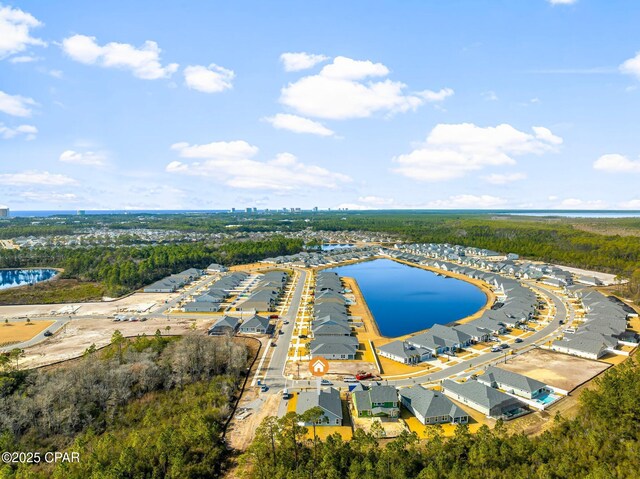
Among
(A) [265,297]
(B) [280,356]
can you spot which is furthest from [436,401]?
(A) [265,297]

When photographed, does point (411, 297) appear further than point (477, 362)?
Yes

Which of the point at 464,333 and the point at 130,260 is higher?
the point at 130,260

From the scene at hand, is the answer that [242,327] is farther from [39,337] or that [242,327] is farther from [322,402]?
[39,337]

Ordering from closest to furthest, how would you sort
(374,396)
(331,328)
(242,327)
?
(374,396), (331,328), (242,327)

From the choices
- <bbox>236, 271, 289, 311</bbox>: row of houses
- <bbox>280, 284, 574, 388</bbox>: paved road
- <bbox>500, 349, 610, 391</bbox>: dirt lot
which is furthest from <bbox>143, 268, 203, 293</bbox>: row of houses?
<bbox>500, 349, 610, 391</bbox>: dirt lot

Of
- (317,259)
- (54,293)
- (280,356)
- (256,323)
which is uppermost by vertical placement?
(317,259)

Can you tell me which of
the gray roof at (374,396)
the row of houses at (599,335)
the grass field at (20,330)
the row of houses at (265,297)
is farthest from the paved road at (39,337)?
the row of houses at (599,335)

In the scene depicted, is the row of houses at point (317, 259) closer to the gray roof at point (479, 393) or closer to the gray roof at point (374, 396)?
the gray roof at point (479, 393)

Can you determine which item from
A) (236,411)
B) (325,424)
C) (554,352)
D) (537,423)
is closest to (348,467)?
(325,424)
